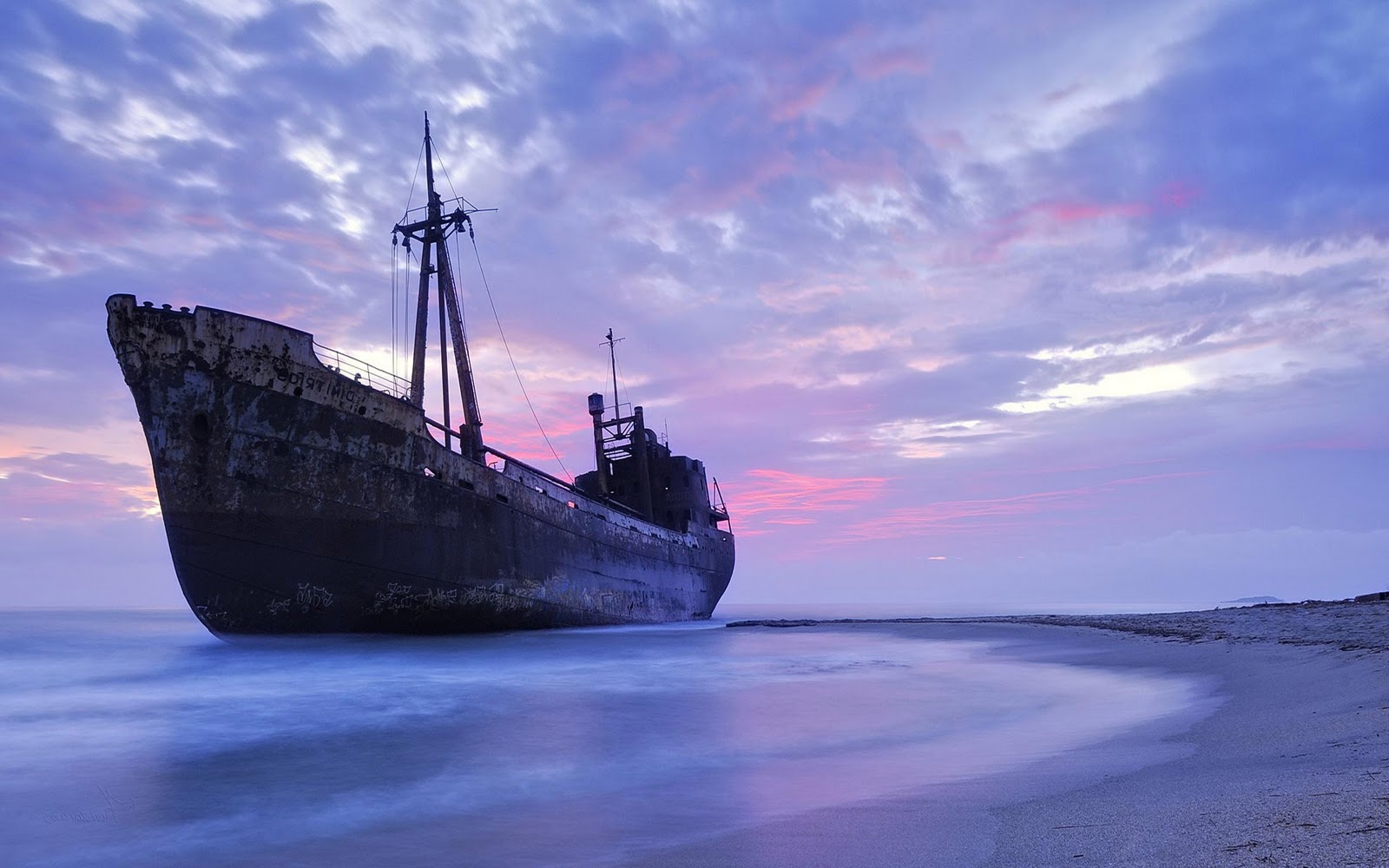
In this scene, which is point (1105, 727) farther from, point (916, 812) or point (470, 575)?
point (470, 575)

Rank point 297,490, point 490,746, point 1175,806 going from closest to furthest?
point 1175,806 → point 490,746 → point 297,490

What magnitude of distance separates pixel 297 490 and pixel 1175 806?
59.4 feet

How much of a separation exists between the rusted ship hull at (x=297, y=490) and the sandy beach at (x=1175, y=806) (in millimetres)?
16461

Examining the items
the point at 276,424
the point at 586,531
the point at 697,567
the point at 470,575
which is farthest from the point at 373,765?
the point at 697,567

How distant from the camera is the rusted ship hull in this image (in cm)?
1694

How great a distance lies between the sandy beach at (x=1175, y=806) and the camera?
9.06 ft

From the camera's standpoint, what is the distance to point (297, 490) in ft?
58.1

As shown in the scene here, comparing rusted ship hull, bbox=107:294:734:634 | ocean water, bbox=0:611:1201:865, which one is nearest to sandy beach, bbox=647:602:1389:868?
ocean water, bbox=0:611:1201:865

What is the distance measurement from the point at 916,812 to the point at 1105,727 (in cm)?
383

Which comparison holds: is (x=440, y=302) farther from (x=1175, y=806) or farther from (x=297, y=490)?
(x=1175, y=806)

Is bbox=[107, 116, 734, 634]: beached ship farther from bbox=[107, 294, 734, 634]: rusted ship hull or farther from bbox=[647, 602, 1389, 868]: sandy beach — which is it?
bbox=[647, 602, 1389, 868]: sandy beach

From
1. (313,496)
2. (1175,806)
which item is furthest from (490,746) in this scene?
(313,496)

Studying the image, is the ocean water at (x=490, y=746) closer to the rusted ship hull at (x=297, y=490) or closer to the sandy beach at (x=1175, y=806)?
the sandy beach at (x=1175, y=806)

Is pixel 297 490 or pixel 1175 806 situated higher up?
pixel 297 490
